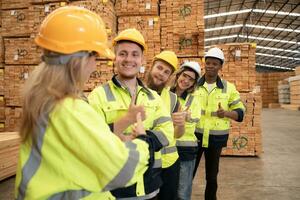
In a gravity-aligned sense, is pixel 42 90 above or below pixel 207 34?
below

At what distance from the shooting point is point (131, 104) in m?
1.83

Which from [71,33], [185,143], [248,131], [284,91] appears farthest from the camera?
[284,91]

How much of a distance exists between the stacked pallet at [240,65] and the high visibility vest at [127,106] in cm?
565

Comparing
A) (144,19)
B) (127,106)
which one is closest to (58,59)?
(127,106)

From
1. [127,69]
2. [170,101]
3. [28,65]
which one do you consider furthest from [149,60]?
[127,69]

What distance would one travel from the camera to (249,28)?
26891mm

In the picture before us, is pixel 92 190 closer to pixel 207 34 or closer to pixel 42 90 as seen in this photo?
pixel 42 90

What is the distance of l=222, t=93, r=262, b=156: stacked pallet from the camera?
730 cm

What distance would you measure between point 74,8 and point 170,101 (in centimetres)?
145

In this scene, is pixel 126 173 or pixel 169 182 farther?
pixel 169 182

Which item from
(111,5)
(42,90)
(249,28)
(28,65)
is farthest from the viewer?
(249,28)

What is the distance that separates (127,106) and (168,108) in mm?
738

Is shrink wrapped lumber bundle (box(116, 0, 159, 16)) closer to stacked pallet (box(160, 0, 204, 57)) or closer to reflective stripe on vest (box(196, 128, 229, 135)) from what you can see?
stacked pallet (box(160, 0, 204, 57))

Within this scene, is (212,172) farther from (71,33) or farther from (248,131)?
(248,131)
